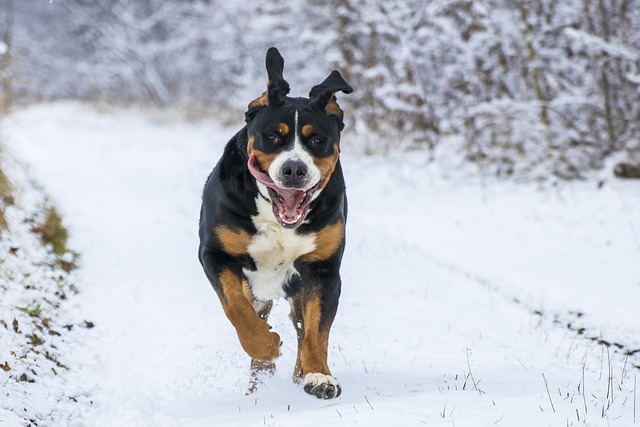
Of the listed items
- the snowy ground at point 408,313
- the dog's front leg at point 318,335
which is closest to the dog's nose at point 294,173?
the dog's front leg at point 318,335

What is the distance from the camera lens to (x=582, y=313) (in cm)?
559

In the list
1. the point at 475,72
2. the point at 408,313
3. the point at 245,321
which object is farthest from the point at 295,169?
the point at 475,72

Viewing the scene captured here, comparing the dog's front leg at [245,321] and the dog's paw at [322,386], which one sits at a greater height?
the dog's front leg at [245,321]

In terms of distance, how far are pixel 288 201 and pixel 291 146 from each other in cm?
30

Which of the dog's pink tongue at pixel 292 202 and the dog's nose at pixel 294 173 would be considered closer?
the dog's nose at pixel 294 173

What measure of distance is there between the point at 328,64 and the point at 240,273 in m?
13.6

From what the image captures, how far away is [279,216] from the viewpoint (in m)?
3.80

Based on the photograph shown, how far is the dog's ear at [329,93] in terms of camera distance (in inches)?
154

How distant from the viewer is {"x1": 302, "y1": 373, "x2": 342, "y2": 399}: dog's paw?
11.0 ft

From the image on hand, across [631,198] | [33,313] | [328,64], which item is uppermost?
[328,64]

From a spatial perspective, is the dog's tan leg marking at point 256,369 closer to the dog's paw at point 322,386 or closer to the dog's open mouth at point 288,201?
the dog's open mouth at point 288,201

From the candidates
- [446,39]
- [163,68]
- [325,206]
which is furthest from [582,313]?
[163,68]

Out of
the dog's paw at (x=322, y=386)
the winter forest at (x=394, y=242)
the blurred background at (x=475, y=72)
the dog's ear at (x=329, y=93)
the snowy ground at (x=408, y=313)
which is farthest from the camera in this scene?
the blurred background at (x=475, y=72)

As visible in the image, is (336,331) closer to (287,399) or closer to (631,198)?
(287,399)
